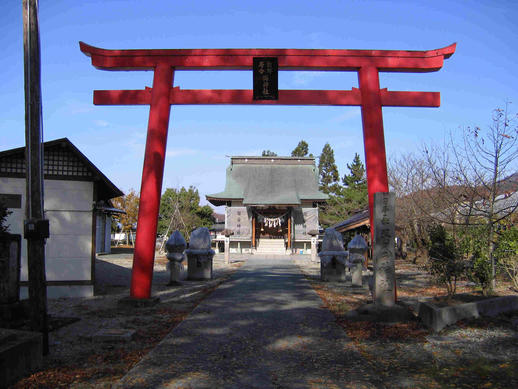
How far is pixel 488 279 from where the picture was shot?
32.2 ft

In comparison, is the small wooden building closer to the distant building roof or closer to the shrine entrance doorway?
the distant building roof

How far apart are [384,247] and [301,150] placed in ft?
154

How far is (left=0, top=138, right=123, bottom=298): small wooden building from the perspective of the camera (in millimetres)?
10383

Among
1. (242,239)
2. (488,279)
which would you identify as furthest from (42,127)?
(242,239)

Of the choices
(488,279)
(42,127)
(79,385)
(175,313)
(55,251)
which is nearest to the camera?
(79,385)

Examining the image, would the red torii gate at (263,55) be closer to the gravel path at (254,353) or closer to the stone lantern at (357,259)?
the gravel path at (254,353)

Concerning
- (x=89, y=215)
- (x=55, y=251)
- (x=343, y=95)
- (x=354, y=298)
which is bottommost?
(x=354, y=298)

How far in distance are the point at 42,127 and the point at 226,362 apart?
13.8ft

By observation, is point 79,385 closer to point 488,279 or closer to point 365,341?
point 365,341

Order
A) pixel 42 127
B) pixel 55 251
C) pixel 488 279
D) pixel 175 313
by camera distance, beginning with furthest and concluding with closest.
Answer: pixel 55 251 < pixel 488 279 < pixel 175 313 < pixel 42 127

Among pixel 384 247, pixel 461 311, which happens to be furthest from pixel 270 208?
pixel 461 311

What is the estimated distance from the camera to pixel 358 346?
234 inches

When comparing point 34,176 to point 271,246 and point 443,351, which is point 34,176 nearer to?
point 443,351

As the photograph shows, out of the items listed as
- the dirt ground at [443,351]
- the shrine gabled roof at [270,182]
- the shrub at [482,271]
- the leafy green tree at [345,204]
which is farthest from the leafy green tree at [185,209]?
the dirt ground at [443,351]
